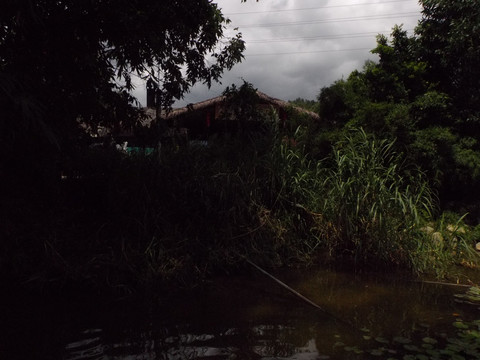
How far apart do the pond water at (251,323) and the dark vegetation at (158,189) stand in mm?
461

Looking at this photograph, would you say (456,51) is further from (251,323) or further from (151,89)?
(251,323)

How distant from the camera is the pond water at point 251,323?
117 inches

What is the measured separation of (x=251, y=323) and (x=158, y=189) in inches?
90.7

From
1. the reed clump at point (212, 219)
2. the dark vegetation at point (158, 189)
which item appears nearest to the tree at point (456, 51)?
the dark vegetation at point (158, 189)

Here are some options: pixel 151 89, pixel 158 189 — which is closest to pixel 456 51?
pixel 151 89

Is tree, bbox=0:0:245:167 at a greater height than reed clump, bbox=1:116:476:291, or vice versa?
tree, bbox=0:0:245:167

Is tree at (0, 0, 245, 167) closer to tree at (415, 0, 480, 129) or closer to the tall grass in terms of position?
the tall grass

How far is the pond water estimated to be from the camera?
2.97 m

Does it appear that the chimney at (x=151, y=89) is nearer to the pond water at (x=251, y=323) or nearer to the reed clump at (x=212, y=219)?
the reed clump at (x=212, y=219)

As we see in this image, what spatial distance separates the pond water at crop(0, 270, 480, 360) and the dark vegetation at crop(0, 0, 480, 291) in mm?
461

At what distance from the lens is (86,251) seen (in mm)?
4742

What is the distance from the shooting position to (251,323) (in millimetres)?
3510

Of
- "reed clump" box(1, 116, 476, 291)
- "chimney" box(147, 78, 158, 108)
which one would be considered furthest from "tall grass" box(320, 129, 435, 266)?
"chimney" box(147, 78, 158, 108)

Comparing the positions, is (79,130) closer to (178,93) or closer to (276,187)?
(178,93)
